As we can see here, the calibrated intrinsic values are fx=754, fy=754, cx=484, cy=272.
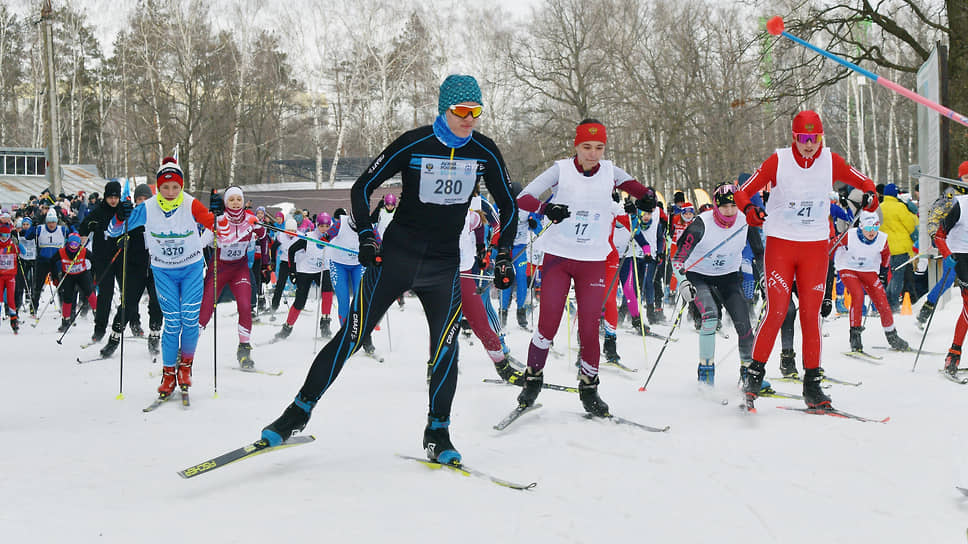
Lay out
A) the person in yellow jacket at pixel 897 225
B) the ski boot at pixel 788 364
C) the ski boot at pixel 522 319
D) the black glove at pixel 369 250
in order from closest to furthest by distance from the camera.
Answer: the black glove at pixel 369 250 < the ski boot at pixel 788 364 < the ski boot at pixel 522 319 < the person in yellow jacket at pixel 897 225

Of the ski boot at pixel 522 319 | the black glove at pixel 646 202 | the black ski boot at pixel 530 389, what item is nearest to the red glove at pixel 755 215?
the black glove at pixel 646 202

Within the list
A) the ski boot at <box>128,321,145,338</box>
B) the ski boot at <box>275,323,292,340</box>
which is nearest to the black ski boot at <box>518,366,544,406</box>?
the ski boot at <box>275,323,292,340</box>

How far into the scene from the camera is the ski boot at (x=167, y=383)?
6.35 m

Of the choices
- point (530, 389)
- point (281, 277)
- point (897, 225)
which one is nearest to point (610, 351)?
point (530, 389)

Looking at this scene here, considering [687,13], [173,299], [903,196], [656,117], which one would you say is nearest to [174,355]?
[173,299]

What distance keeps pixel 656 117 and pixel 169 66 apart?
21921mm

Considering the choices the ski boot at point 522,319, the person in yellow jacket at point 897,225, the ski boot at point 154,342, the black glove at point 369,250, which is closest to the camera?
the black glove at point 369,250

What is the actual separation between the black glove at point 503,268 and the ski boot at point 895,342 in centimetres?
698

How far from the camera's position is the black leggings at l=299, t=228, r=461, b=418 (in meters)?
4.19

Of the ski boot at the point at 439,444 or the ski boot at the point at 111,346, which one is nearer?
the ski boot at the point at 439,444

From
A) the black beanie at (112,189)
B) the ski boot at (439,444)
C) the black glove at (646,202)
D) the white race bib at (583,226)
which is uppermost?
the black beanie at (112,189)

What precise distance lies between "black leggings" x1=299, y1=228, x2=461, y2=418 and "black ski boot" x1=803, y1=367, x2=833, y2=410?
2.93 m

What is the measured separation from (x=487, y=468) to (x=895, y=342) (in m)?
7.16

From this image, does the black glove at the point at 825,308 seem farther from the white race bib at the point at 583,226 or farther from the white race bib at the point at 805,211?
the white race bib at the point at 583,226
